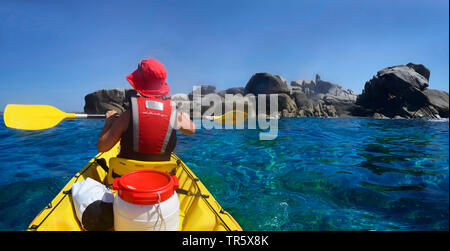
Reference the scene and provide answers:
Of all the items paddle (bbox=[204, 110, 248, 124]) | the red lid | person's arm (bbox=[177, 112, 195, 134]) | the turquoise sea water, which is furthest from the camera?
paddle (bbox=[204, 110, 248, 124])

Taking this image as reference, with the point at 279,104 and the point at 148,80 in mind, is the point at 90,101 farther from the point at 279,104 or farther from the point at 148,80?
the point at 148,80

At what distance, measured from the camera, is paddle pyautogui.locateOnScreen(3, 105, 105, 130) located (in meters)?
3.90

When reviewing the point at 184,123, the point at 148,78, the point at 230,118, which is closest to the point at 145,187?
the point at 184,123

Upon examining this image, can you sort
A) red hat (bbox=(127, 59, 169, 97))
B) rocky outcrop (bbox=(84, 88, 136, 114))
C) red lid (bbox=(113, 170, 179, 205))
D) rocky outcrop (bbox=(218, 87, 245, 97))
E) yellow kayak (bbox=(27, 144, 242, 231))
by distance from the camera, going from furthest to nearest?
rocky outcrop (bbox=(218, 87, 245, 97)) < rocky outcrop (bbox=(84, 88, 136, 114)) < red hat (bbox=(127, 59, 169, 97)) < yellow kayak (bbox=(27, 144, 242, 231)) < red lid (bbox=(113, 170, 179, 205))

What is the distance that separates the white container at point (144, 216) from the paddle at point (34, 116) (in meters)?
2.76

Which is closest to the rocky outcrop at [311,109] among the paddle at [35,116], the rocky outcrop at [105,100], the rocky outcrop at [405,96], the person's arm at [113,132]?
the rocky outcrop at [405,96]

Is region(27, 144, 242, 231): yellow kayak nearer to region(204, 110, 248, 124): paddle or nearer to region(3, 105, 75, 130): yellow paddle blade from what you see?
region(3, 105, 75, 130): yellow paddle blade

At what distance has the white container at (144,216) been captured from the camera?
5.17 feet

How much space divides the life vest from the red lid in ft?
2.34

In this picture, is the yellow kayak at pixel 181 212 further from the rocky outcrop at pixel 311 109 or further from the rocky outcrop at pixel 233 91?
the rocky outcrop at pixel 233 91

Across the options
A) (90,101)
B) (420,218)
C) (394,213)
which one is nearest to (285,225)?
(394,213)

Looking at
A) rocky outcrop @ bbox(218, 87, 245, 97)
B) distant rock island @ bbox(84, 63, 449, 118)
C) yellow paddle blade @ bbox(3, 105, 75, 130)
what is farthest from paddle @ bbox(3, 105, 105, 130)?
rocky outcrop @ bbox(218, 87, 245, 97)

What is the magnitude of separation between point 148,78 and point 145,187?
4.55ft
